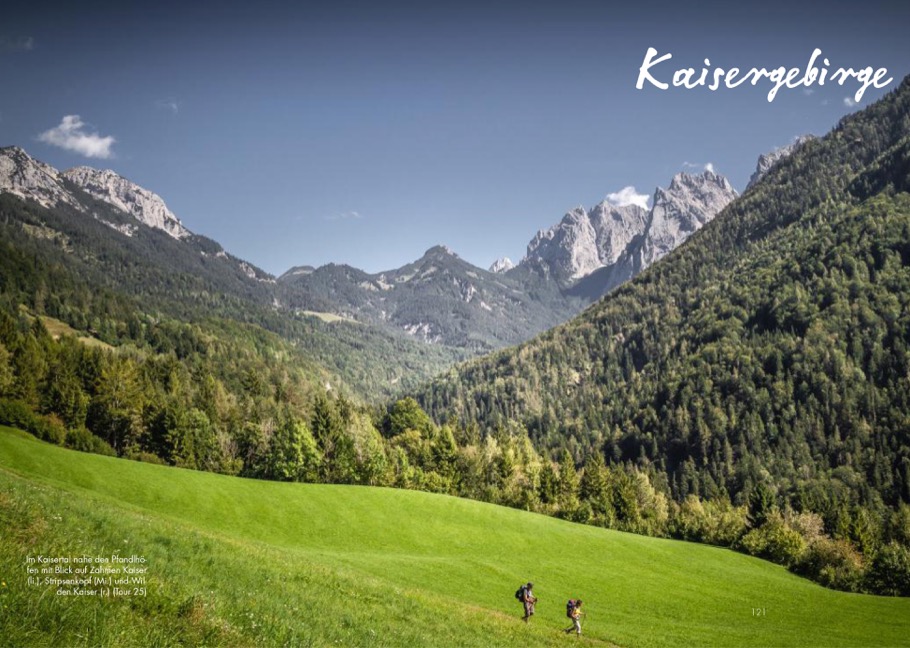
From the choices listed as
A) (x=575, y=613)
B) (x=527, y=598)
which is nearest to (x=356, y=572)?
(x=527, y=598)

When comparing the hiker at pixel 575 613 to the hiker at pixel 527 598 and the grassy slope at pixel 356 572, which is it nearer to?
the grassy slope at pixel 356 572

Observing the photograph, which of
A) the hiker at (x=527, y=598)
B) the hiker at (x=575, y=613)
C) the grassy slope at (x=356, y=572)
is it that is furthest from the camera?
the hiker at (x=527, y=598)

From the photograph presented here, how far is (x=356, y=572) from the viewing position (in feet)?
117

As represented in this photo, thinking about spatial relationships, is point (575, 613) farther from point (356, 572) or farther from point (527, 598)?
point (356, 572)

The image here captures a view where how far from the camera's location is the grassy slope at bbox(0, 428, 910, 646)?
1253cm

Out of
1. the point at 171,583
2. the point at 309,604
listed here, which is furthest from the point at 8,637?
the point at 309,604

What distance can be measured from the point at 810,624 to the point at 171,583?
53746mm

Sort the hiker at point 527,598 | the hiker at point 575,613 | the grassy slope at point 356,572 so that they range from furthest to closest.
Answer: the hiker at point 527,598, the hiker at point 575,613, the grassy slope at point 356,572

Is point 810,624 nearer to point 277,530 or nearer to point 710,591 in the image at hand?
point 710,591

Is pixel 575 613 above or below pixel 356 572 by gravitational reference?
below

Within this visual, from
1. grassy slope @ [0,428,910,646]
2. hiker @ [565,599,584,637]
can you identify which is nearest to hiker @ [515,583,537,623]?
grassy slope @ [0,428,910,646]

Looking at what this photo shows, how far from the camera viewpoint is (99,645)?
8.63 metres

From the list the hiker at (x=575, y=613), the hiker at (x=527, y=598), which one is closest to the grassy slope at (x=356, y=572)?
the hiker at (x=527, y=598)

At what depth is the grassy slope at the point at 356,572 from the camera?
12528 millimetres
